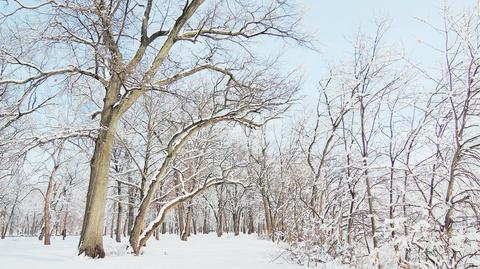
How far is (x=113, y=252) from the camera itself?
423 inches

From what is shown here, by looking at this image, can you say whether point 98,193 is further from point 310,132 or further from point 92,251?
point 310,132

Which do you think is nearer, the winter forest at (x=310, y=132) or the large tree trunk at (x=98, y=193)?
the winter forest at (x=310, y=132)

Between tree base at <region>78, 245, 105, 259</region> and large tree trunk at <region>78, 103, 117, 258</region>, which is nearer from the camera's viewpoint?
tree base at <region>78, 245, 105, 259</region>

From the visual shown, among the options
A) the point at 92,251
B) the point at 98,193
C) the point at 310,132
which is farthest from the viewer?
the point at 310,132

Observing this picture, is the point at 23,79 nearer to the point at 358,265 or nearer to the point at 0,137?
the point at 0,137

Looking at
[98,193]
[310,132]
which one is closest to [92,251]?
[98,193]

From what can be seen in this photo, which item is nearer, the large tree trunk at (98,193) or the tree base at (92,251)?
the tree base at (92,251)

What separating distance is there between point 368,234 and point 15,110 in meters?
8.81

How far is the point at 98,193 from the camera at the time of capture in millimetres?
9102

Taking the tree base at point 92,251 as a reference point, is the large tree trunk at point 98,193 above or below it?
above

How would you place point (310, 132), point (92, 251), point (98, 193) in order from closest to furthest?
point (92, 251)
point (98, 193)
point (310, 132)

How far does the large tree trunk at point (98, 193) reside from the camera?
8789 millimetres

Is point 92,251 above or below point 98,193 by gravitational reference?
below

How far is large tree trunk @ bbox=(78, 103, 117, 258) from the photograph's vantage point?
28.8 feet
